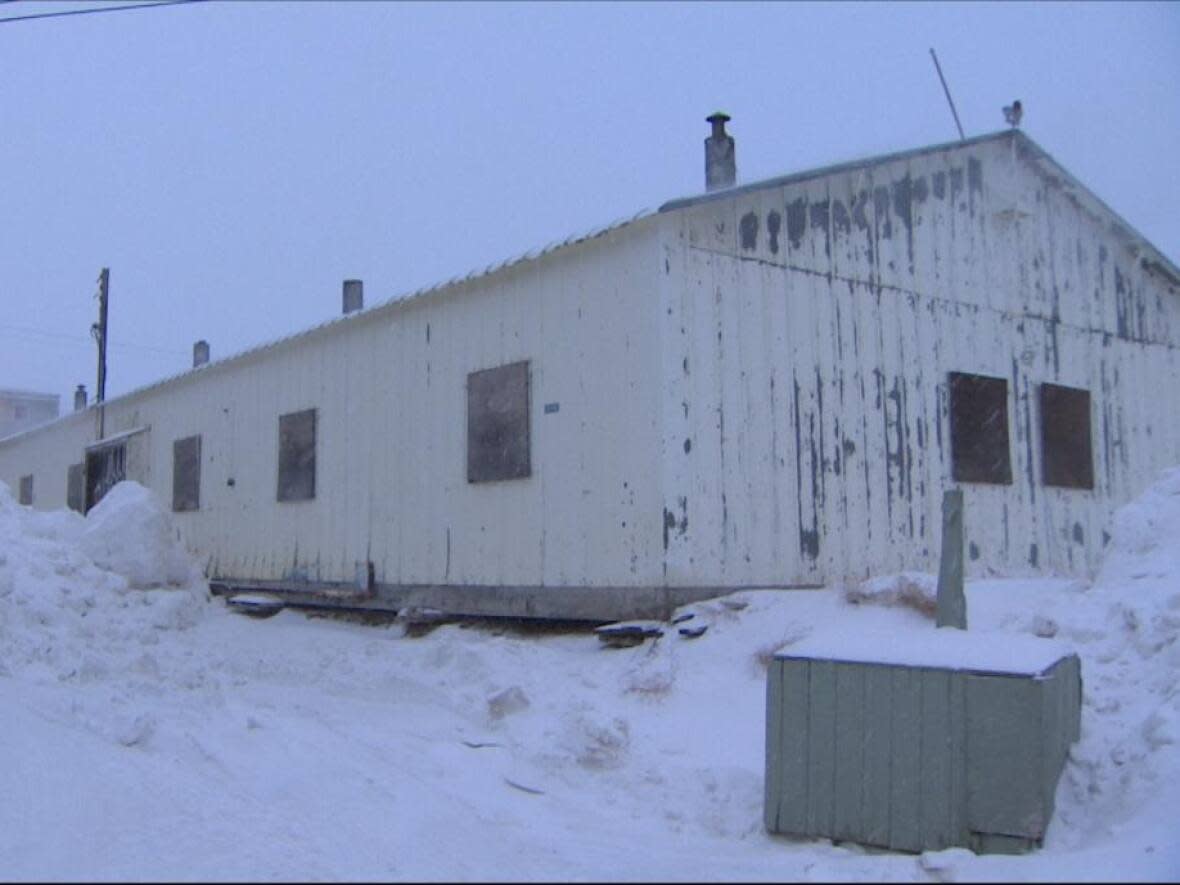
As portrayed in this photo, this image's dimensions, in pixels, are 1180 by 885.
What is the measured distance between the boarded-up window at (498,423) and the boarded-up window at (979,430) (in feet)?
14.8

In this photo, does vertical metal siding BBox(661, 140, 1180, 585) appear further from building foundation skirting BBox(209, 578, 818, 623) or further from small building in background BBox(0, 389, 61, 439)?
small building in background BBox(0, 389, 61, 439)

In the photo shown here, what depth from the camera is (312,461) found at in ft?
Answer: 47.5

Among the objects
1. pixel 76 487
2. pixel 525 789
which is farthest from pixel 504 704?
pixel 76 487

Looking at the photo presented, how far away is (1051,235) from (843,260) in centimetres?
386

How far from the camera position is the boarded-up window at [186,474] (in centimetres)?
1750

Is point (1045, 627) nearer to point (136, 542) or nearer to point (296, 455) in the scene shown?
point (296, 455)

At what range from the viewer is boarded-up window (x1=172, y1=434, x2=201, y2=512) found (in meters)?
17.5

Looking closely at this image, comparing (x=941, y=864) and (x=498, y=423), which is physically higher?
(x=498, y=423)

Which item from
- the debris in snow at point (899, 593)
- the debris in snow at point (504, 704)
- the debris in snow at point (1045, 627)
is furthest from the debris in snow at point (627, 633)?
the debris in snow at point (1045, 627)

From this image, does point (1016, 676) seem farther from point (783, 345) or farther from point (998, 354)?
point (998, 354)

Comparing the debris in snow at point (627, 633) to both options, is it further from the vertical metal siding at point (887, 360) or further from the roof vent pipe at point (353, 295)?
the roof vent pipe at point (353, 295)

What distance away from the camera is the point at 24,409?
5106cm

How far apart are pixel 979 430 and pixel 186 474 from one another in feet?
37.2

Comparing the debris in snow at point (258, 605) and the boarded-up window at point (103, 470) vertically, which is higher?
the boarded-up window at point (103, 470)
